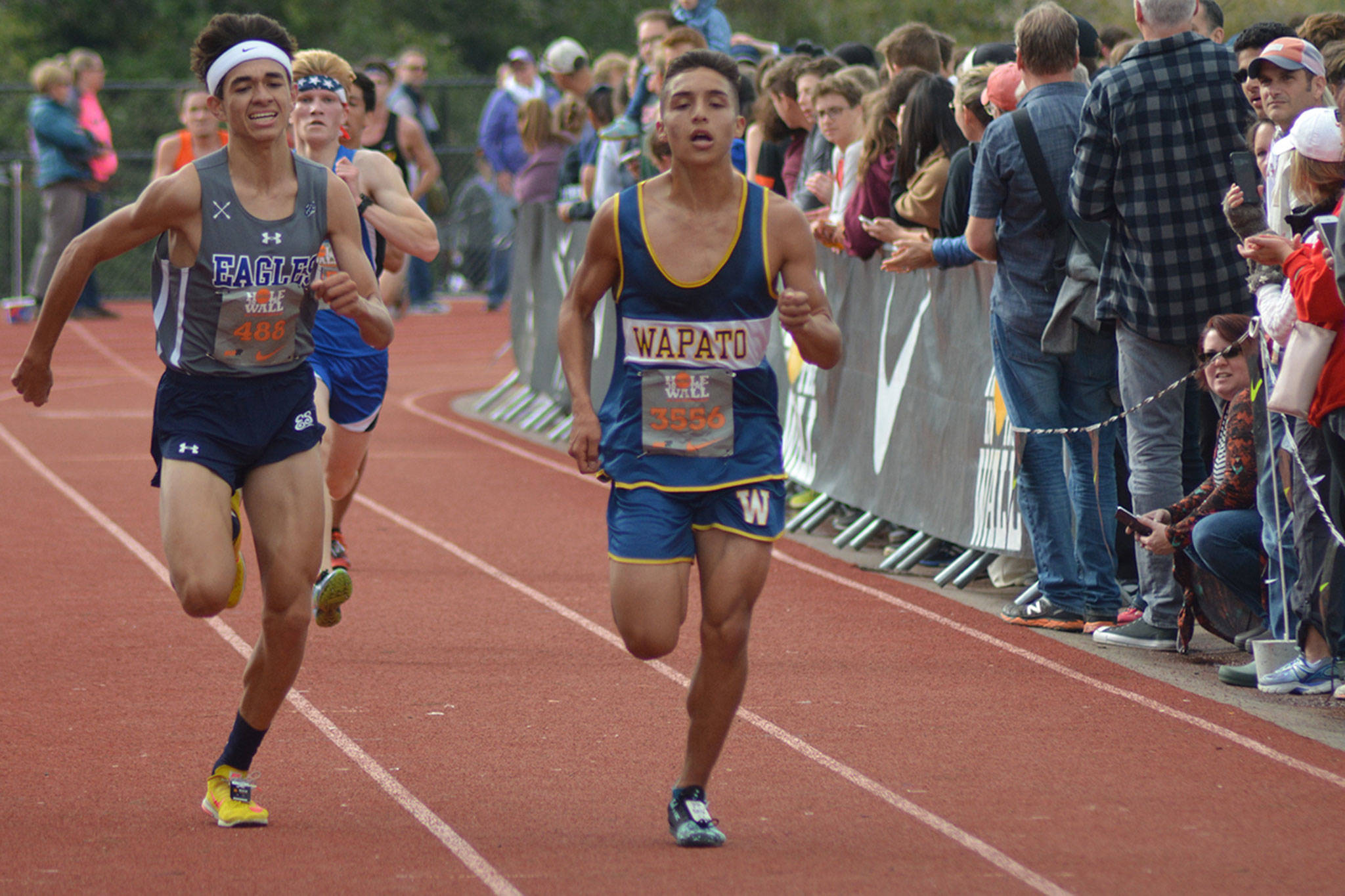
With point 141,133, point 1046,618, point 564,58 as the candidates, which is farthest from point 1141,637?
point 141,133

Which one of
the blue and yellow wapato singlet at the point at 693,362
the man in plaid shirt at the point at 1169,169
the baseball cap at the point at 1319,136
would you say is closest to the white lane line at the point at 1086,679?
the man in plaid shirt at the point at 1169,169

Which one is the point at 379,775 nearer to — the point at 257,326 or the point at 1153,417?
the point at 257,326

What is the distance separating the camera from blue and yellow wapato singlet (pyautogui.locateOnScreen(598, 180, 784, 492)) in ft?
15.9

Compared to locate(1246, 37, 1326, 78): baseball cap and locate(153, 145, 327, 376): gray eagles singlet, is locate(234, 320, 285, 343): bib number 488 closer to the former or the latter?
locate(153, 145, 327, 376): gray eagles singlet

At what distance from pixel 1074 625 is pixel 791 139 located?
4.20 m

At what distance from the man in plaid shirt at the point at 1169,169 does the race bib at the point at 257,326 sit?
10.9ft

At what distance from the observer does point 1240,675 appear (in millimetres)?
6785

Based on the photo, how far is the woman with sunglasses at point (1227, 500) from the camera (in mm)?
6816

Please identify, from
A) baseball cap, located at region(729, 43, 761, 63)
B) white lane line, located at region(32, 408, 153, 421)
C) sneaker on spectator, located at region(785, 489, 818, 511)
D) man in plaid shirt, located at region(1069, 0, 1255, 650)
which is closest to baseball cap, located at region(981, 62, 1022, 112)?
man in plaid shirt, located at region(1069, 0, 1255, 650)

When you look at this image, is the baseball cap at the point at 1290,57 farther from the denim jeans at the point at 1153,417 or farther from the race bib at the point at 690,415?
the race bib at the point at 690,415

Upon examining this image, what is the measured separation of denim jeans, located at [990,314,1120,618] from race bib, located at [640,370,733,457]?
10.2 feet

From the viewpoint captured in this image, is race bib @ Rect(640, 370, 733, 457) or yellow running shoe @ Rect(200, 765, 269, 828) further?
yellow running shoe @ Rect(200, 765, 269, 828)

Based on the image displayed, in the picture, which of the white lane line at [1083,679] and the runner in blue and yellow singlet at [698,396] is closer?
the runner in blue and yellow singlet at [698,396]

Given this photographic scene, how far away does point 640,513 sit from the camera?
4828 mm
